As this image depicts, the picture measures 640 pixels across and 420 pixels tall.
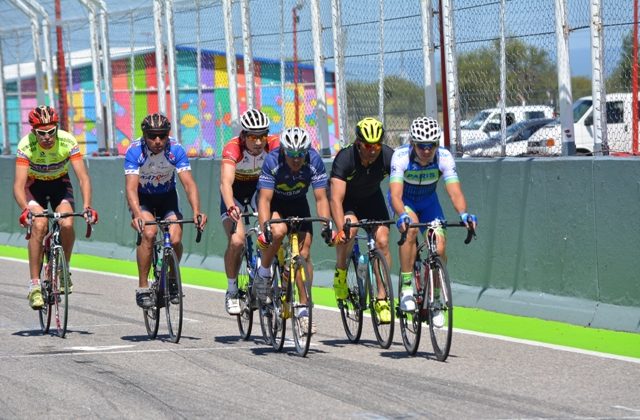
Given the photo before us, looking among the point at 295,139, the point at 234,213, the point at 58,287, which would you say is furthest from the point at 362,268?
the point at 58,287

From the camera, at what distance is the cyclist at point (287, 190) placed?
36.4 ft

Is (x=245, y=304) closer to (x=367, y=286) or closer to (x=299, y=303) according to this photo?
(x=367, y=286)

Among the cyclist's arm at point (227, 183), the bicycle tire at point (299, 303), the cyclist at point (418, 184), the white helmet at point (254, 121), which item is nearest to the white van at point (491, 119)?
the cyclist at point (418, 184)

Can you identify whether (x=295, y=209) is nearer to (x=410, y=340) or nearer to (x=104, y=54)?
(x=410, y=340)

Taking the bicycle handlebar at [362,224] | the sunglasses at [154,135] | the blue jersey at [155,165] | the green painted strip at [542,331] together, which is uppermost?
the sunglasses at [154,135]

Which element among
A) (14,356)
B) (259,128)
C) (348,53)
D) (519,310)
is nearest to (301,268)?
(259,128)

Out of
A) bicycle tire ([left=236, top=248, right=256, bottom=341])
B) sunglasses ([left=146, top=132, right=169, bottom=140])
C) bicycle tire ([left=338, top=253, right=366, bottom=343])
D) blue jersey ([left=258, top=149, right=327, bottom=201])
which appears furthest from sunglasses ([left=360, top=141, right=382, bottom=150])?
sunglasses ([left=146, top=132, right=169, bottom=140])

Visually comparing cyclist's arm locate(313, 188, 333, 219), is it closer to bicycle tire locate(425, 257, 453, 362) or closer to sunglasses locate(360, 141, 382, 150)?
sunglasses locate(360, 141, 382, 150)

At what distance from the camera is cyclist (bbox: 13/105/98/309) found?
12727mm

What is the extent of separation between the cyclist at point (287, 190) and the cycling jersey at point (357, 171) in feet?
0.78

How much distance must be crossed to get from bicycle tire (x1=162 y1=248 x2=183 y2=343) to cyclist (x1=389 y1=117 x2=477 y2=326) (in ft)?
6.41

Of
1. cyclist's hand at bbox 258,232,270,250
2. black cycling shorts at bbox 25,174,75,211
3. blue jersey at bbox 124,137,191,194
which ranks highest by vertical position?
blue jersey at bbox 124,137,191,194

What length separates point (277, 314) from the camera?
37.2 feet

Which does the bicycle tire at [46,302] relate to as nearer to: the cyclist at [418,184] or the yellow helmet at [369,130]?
the yellow helmet at [369,130]
